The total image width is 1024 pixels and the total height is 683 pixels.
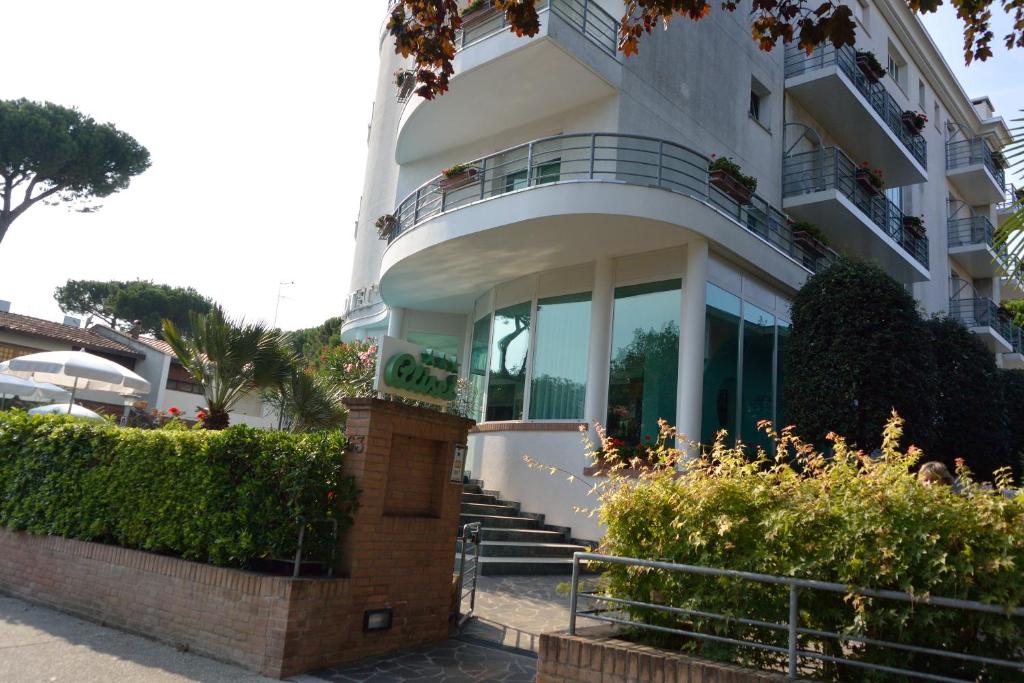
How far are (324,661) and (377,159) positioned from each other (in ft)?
56.9

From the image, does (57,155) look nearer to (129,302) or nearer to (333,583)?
(129,302)

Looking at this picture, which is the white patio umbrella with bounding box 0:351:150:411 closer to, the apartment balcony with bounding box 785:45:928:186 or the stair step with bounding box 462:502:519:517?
the stair step with bounding box 462:502:519:517

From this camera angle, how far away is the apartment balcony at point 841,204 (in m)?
17.5

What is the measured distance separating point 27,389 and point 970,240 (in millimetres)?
30240

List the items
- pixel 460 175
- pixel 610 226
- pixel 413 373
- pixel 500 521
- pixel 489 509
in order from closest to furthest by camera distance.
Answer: pixel 413 373 < pixel 500 521 < pixel 610 226 < pixel 489 509 < pixel 460 175

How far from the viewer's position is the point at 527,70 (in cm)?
1350

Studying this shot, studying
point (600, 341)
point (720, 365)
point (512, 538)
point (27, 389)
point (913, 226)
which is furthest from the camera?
point (913, 226)

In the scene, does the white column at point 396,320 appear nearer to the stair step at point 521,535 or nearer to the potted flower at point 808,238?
the stair step at point 521,535

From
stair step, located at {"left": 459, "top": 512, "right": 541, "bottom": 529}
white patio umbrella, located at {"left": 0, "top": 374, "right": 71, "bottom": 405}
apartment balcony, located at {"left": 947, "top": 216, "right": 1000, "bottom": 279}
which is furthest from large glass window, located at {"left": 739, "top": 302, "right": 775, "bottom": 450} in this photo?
apartment balcony, located at {"left": 947, "top": 216, "right": 1000, "bottom": 279}

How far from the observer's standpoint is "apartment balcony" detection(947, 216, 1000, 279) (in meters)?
27.1

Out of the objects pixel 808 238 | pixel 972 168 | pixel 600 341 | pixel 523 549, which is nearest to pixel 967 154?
pixel 972 168

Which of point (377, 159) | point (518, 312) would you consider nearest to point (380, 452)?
point (518, 312)

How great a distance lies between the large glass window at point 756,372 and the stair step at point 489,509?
15.0ft

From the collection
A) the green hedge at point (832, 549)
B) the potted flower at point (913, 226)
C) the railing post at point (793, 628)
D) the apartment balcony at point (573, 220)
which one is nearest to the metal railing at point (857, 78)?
the potted flower at point (913, 226)
